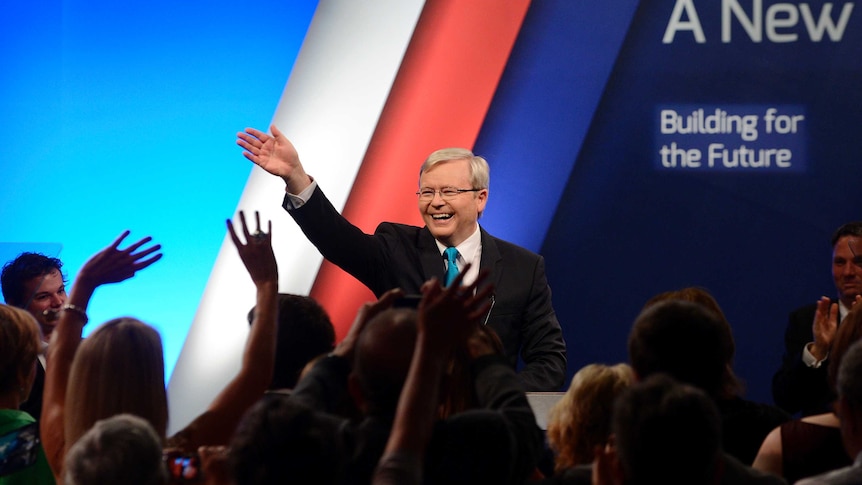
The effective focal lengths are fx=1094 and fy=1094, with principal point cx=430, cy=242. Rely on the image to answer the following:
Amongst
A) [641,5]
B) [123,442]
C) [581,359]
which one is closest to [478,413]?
[123,442]

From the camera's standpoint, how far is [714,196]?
4.51 metres

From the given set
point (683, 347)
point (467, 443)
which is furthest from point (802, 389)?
point (467, 443)

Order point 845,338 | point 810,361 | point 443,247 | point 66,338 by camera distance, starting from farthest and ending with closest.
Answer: point 443,247 → point 810,361 → point 66,338 → point 845,338

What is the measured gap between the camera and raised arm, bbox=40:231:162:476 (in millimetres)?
2283

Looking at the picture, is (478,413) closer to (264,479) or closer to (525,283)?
(264,479)

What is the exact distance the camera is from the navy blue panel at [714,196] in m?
4.48

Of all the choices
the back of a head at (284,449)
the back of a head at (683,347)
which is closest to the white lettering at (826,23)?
the back of a head at (683,347)

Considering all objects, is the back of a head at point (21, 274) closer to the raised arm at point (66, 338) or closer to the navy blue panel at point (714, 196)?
the raised arm at point (66, 338)

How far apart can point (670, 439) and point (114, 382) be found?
1.07m

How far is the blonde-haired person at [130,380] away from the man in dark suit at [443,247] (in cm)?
111

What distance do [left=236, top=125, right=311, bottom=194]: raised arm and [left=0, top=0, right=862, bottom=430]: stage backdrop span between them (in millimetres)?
1093

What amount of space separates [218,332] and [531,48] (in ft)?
5.86

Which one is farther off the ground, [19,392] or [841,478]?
[841,478]

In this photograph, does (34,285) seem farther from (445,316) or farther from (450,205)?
(445,316)
